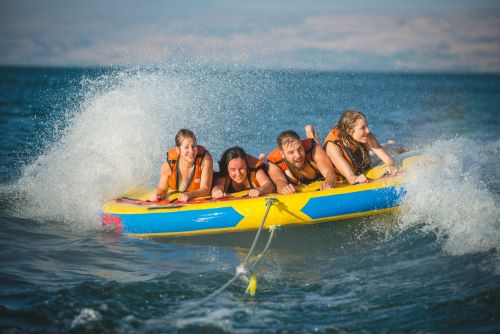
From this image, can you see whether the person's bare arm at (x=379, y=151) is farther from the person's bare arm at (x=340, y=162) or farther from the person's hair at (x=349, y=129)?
the person's bare arm at (x=340, y=162)

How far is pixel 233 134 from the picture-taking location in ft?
39.5

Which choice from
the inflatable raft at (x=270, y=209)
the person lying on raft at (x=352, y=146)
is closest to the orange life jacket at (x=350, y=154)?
the person lying on raft at (x=352, y=146)

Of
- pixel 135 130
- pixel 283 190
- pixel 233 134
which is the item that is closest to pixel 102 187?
pixel 135 130

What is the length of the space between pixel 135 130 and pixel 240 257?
3.88m

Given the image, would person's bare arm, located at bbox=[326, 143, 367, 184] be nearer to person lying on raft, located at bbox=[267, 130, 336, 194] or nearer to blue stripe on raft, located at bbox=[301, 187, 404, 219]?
person lying on raft, located at bbox=[267, 130, 336, 194]

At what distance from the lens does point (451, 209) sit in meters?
5.55

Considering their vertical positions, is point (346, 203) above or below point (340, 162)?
below

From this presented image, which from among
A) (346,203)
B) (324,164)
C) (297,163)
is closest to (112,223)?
(297,163)

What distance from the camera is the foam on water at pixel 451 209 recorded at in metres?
5.29

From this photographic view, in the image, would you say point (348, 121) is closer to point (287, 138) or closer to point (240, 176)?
point (287, 138)

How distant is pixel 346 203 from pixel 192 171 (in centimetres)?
180

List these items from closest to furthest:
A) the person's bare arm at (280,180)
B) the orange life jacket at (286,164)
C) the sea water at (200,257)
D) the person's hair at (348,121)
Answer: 1. the sea water at (200,257)
2. the person's bare arm at (280,180)
3. the orange life jacket at (286,164)
4. the person's hair at (348,121)

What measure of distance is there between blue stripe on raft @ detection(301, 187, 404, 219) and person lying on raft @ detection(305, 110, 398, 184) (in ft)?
1.83

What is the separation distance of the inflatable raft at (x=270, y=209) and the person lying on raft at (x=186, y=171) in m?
0.23
